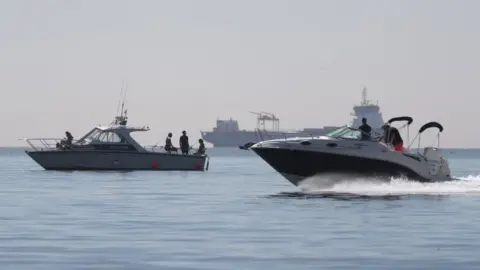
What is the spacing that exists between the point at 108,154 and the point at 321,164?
22.1m

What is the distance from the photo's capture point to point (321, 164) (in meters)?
36.1

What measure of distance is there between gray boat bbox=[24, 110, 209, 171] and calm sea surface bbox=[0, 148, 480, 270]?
53.6 ft

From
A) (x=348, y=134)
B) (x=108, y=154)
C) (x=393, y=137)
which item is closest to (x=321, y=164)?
(x=348, y=134)

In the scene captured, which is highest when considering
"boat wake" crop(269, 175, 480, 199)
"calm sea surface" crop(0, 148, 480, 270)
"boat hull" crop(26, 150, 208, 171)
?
"boat hull" crop(26, 150, 208, 171)

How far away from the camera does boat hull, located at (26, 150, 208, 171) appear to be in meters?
56.4

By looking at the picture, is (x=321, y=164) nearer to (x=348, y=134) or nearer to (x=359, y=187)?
(x=348, y=134)

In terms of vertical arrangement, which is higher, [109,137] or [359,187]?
[109,137]

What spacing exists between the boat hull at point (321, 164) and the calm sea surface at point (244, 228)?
1.93ft

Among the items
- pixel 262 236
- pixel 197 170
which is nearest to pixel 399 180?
pixel 262 236

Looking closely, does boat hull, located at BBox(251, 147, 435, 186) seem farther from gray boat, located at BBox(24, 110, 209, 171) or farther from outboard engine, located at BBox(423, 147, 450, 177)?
gray boat, located at BBox(24, 110, 209, 171)

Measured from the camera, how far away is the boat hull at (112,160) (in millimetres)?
56375

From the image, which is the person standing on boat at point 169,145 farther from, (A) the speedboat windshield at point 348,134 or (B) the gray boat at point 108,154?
(A) the speedboat windshield at point 348,134

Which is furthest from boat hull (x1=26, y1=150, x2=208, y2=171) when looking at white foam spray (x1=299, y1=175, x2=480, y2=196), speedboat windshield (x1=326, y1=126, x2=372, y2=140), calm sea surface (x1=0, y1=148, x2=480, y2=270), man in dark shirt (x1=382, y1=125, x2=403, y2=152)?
man in dark shirt (x1=382, y1=125, x2=403, y2=152)

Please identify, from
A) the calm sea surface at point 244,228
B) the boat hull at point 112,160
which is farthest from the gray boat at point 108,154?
the calm sea surface at point 244,228
